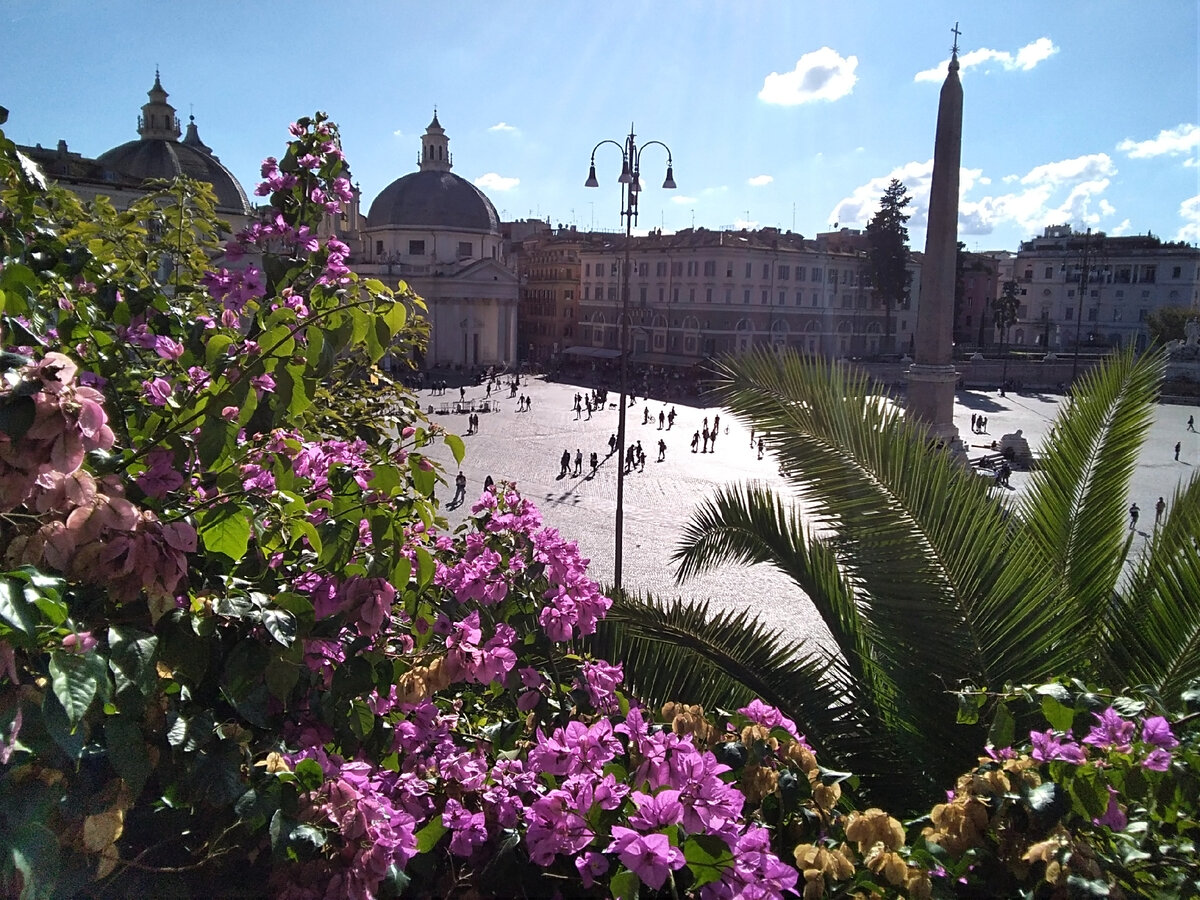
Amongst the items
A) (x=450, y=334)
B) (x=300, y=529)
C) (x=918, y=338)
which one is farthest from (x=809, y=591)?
(x=450, y=334)

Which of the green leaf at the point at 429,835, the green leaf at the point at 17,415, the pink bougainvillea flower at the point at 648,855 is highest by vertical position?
the green leaf at the point at 17,415

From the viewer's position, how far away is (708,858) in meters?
1.75

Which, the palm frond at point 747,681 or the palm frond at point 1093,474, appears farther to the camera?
the palm frond at point 1093,474

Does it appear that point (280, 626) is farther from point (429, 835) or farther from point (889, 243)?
point (889, 243)

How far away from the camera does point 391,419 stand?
466cm

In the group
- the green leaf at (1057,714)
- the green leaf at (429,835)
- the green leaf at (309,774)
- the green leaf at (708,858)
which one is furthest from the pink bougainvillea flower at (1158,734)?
the green leaf at (309,774)

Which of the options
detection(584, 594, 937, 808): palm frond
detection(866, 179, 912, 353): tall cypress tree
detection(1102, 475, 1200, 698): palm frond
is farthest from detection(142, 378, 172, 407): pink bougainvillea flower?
detection(866, 179, 912, 353): tall cypress tree

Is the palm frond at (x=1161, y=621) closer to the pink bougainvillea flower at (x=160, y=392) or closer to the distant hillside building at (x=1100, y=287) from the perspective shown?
the pink bougainvillea flower at (x=160, y=392)

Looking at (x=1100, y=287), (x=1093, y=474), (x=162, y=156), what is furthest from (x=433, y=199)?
(x=1093, y=474)

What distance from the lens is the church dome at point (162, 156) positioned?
41.3 meters

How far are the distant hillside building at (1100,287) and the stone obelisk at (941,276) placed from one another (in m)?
42.6

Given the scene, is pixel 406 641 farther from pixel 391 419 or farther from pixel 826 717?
pixel 391 419

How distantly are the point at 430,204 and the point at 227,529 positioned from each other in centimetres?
5595

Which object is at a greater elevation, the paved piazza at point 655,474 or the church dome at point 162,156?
the church dome at point 162,156
